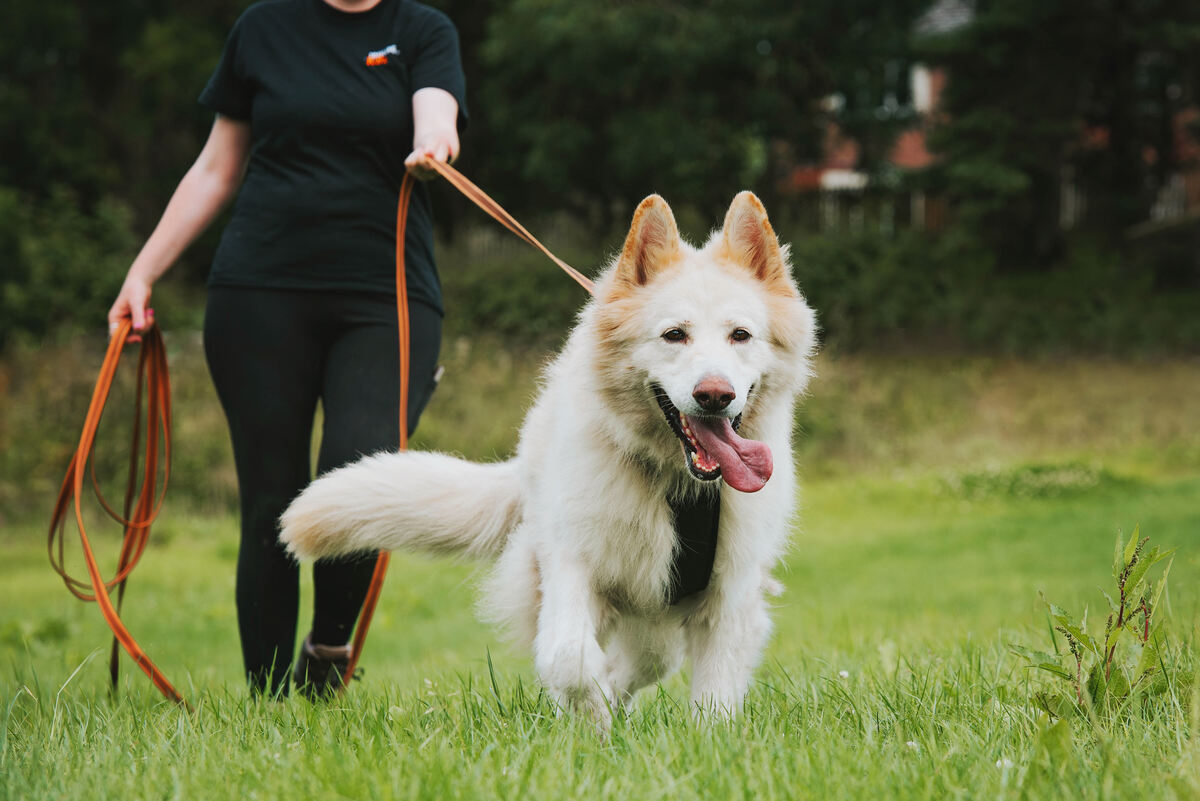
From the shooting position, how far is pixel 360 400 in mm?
3551

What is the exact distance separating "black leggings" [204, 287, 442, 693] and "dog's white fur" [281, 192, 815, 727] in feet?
0.83

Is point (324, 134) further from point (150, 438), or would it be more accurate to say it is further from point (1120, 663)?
point (1120, 663)

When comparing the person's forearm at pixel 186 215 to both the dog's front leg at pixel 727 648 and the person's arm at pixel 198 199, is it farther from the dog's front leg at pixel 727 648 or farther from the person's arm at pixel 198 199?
the dog's front leg at pixel 727 648

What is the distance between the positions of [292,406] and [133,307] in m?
0.61

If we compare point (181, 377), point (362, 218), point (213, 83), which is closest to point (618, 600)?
point (362, 218)

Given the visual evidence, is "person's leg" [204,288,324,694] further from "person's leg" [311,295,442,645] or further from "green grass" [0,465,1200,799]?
"green grass" [0,465,1200,799]

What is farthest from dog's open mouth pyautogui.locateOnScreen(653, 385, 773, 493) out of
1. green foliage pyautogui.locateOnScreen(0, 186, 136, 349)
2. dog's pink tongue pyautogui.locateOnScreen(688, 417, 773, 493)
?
green foliage pyautogui.locateOnScreen(0, 186, 136, 349)

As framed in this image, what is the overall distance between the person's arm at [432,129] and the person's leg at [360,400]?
500 mm

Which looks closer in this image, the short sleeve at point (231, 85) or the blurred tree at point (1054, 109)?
the short sleeve at point (231, 85)

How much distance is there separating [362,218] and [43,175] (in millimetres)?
23232

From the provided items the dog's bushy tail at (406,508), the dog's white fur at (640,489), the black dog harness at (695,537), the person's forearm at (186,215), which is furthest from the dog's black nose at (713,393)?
the person's forearm at (186,215)

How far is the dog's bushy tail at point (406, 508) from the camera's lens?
329cm

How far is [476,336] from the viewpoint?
54.2ft

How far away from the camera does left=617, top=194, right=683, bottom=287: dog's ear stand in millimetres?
3197
